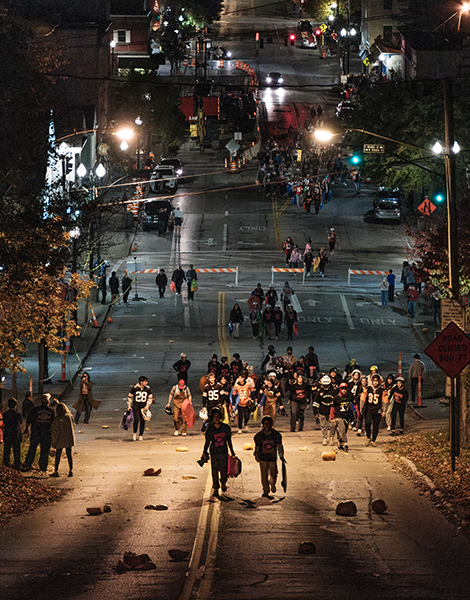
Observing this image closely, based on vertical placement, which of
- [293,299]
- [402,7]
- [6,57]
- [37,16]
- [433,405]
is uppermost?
[402,7]

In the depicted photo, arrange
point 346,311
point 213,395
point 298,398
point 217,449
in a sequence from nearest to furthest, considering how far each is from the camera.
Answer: point 217,449
point 213,395
point 298,398
point 346,311

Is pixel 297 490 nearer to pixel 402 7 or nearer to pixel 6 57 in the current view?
pixel 6 57

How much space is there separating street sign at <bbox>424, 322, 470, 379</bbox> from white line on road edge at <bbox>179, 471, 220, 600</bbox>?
4.69 meters

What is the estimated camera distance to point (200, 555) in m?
12.6

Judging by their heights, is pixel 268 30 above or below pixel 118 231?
above

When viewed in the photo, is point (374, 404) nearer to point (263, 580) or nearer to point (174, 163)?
point (263, 580)

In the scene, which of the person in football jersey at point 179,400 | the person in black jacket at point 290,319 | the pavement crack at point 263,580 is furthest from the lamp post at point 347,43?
the pavement crack at point 263,580

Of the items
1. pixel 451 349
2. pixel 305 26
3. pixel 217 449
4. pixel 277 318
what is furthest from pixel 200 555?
pixel 305 26

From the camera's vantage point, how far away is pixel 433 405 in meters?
29.8

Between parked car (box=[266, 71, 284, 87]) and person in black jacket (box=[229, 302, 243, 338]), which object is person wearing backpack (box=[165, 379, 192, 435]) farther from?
parked car (box=[266, 71, 284, 87])

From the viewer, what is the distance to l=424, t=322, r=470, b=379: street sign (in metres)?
17.7

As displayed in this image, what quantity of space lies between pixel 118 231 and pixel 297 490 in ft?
132

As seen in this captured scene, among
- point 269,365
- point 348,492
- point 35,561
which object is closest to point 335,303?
point 269,365

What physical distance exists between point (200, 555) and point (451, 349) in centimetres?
704
